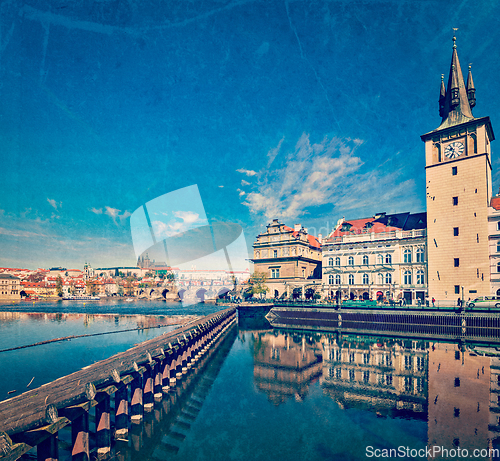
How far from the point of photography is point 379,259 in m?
54.6

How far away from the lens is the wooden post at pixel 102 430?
12.2 meters

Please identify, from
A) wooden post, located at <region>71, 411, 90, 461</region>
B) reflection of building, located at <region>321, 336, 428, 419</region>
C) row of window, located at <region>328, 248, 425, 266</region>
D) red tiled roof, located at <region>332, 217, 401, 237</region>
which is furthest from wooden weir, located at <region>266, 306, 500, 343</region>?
wooden post, located at <region>71, 411, 90, 461</region>

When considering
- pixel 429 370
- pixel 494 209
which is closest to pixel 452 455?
pixel 429 370

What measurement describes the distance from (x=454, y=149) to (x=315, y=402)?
44835 mm

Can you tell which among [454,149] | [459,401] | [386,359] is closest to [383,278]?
[454,149]

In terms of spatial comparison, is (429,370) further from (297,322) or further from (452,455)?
(297,322)

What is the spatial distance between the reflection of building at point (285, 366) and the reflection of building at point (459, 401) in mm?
7337

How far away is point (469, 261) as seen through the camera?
143 ft

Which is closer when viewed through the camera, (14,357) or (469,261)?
(14,357)

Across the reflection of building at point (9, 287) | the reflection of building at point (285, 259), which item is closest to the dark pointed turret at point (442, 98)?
the reflection of building at point (285, 259)

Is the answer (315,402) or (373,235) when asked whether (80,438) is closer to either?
(315,402)

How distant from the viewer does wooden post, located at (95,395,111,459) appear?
39.9ft

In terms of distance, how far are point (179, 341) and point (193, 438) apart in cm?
863

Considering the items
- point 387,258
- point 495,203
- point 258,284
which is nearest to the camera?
point 495,203
